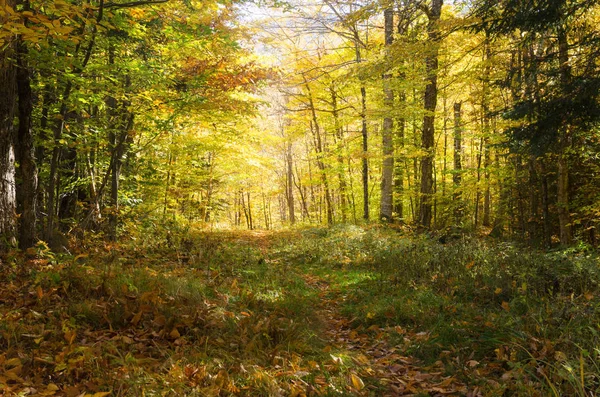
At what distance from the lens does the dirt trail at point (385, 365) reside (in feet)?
11.9

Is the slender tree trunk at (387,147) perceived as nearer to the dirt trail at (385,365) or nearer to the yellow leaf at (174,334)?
the dirt trail at (385,365)

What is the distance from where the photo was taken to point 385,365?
13.8ft

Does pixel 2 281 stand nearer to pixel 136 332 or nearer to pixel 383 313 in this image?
pixel 136 332

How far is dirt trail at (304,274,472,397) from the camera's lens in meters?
3.61

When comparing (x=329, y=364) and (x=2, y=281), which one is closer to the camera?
(x=329, y=364)

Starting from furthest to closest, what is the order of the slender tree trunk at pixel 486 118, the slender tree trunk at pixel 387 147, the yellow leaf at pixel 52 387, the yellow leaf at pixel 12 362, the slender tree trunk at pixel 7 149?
the slender tree trunk at pixel 387 147 → the slender tree trunk at pixel 486 118 → the slender tree trunk at pixel 7 149 → the yellow leaf at pixel 12 362 → the yellow leaf at pixel 52 387

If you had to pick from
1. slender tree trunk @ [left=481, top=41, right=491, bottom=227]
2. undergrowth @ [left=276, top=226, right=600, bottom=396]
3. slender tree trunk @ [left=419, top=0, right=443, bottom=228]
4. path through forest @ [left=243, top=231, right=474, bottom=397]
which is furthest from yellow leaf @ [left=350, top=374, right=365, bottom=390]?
slender tree trunk @ [left=419, top=0, right=443, bottom=228]

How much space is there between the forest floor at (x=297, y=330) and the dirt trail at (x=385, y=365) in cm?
2

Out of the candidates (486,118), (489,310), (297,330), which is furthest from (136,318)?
(486,118)

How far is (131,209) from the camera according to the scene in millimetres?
9828

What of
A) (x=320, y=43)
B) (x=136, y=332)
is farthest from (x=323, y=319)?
(x=320, y=43)

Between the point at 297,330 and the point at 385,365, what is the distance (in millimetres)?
1106

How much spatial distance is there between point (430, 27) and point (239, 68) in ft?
16.3

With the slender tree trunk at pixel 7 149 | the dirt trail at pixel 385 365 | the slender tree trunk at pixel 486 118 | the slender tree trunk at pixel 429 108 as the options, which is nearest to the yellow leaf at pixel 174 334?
the dirt trail at pixel 385 365
